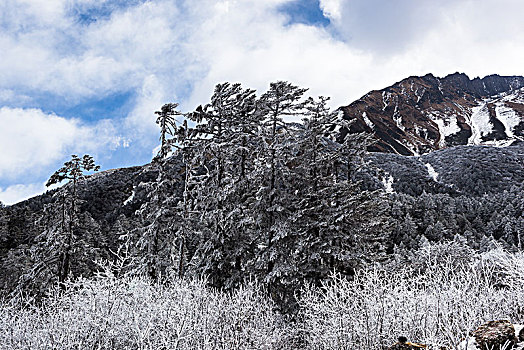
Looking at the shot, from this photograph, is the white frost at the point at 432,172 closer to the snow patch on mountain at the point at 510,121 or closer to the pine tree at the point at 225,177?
the snow patch on mountain at the point at 510,121

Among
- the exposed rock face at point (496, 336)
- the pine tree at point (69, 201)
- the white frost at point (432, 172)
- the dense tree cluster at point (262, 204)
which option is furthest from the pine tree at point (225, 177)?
the white frost at point (432, 172)

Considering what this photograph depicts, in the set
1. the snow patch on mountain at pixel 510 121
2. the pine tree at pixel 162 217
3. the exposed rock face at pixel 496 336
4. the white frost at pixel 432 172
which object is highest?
the snow patch on mountain at pixel 510 121

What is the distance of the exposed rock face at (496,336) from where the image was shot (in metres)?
6.14

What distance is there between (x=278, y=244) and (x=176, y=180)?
567 cm

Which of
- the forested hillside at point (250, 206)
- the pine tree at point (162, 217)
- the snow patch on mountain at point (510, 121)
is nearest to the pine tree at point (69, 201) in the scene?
the forested hillside at point (250, 206)

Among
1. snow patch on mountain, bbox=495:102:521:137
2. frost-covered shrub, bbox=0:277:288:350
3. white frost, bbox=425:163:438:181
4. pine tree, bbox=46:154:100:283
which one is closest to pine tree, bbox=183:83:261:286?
frost-covered shrub, bbox=0:277:288:350

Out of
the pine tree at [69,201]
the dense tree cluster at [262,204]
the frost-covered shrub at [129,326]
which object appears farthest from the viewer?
the pine tree at [69,201]

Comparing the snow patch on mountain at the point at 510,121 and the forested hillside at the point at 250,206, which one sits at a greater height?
the snow patch on mountain at the point at 510,121

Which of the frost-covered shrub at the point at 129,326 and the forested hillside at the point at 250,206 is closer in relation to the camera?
the frost-covered shrub at the point at 129,326

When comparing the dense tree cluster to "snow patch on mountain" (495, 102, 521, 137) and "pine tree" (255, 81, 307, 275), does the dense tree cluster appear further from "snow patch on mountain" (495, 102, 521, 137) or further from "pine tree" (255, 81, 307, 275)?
"snow patch on mountain" (495, 102, 521, 137)

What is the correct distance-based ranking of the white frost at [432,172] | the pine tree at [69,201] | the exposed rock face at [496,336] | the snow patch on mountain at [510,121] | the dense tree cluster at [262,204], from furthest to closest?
1. the snow patch on mountain at [510,121]
2. the white frost at [432,172]
3. the pine tree at [69,201]
4. the dense tree cluster at [262,204]
5. the exposed rock face at [496,336]

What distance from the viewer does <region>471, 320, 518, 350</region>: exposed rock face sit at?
20.1ft

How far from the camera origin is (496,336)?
6.22m

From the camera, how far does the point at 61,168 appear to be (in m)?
20.4
